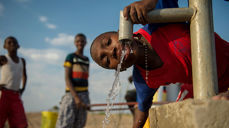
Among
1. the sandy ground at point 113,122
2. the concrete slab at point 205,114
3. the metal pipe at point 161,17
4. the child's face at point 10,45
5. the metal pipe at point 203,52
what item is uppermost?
the child's face at point 10,45

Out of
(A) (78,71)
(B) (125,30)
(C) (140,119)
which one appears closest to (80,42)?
(A) (78,71)

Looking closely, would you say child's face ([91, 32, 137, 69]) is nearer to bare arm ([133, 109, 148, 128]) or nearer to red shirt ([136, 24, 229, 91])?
red shirt ([136, 24, 229, 91])

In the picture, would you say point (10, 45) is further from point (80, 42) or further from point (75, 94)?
point (75, 94)

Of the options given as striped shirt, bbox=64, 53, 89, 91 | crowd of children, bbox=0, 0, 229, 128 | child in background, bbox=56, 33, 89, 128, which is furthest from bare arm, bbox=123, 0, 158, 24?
striped shirt, bbox=64, 53, 89, 91

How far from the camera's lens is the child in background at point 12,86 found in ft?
14.5

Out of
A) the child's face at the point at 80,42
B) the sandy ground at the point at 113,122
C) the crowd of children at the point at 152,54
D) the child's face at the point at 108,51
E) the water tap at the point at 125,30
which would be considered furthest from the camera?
the child's face at the point at 80,42

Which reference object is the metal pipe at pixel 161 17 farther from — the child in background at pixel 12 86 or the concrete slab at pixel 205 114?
the child in background at pixel 12 86

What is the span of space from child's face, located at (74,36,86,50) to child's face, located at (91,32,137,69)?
2.86m

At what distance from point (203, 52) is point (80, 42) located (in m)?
3.91

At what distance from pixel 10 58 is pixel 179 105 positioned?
4.83 metres

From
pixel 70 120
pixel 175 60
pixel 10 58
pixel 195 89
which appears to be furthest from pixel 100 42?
pixel 10 58

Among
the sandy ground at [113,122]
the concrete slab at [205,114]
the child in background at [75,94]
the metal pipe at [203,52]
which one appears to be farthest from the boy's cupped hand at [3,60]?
the concrete slab at [205,114]

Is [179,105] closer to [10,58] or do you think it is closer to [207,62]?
[207,62]

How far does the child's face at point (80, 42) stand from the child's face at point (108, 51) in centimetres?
286
